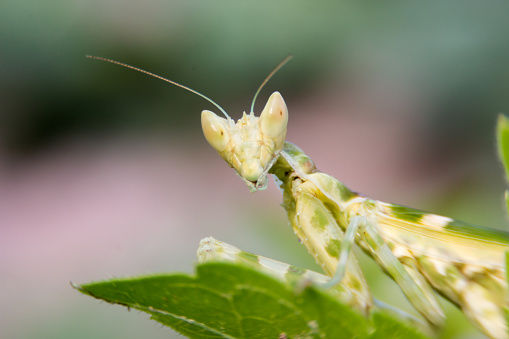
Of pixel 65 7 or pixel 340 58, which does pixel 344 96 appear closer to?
pixel 340 58

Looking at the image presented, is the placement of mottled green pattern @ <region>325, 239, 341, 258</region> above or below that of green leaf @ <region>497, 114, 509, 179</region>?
above

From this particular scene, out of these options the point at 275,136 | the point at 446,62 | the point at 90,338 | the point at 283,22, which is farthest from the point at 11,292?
the point at 446,62

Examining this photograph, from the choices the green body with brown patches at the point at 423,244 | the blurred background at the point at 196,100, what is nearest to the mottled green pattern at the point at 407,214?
the green body with brown patches at the point at 423,244

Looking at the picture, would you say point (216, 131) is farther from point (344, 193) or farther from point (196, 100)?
point (196, 100)

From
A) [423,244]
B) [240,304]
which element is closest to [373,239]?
[423,244]

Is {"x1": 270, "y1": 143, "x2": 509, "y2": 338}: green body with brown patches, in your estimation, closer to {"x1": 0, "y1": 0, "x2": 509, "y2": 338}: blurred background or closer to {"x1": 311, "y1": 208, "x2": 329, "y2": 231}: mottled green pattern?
{"x1": 311, "y1": 208, "x2": 329, "y2": 231}: mottled green pattern

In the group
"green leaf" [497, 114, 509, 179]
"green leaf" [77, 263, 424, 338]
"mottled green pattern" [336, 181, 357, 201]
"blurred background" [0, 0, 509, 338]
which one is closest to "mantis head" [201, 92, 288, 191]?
"mottled green pattern" [336, 181, 357, 201]

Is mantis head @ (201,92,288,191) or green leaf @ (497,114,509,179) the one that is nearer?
green leaf @ (497,114,509,179)
